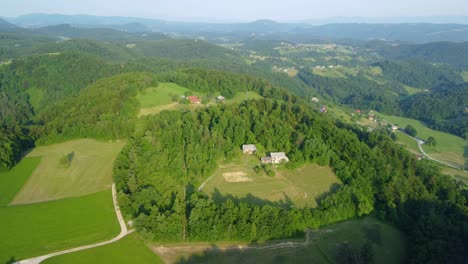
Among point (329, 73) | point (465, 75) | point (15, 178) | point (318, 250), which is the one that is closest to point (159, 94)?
point (15, 178)

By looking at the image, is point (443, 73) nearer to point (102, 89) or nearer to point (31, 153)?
point (102, 89)

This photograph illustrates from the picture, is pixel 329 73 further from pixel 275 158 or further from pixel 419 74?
pixel 275 158

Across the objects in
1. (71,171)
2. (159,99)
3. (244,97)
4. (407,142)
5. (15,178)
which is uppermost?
(159,99)

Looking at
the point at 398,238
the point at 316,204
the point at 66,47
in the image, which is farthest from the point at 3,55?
the point at 398,238

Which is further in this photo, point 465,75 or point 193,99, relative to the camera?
point 465,75

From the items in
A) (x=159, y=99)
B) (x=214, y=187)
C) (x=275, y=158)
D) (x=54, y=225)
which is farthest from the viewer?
(x=159, y=99)

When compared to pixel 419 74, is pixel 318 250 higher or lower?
lower

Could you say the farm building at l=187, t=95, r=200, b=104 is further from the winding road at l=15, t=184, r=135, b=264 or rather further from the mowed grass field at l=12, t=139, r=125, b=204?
the winding road at l=15, t=184, r=135, b=264
